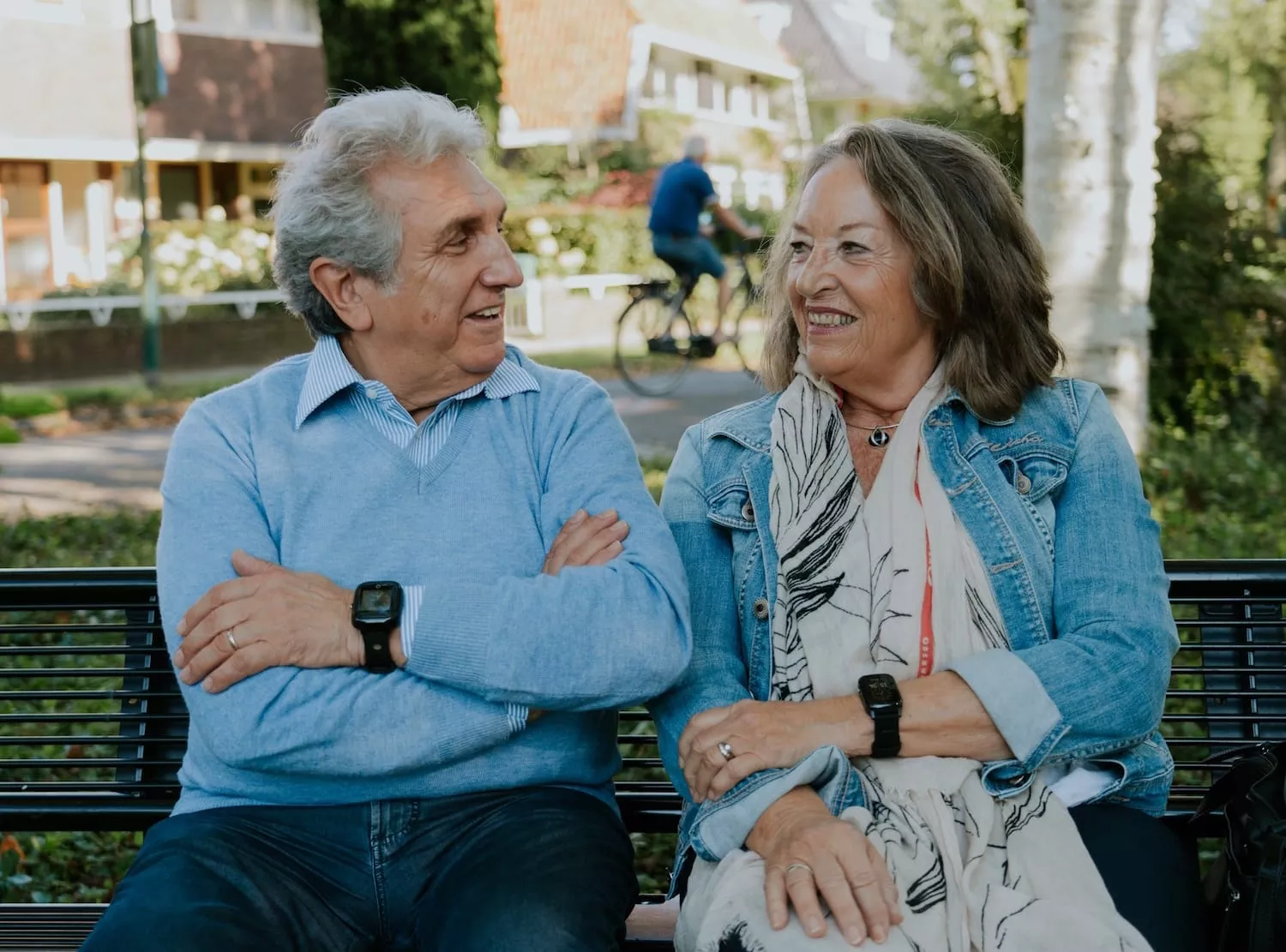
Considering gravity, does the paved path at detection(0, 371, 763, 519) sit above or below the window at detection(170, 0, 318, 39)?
below

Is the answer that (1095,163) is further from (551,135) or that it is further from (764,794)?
(551,135)

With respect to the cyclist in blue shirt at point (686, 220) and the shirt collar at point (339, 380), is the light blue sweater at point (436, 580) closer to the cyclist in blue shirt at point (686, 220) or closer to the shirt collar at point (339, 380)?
the shirt collar at point (339, 380)

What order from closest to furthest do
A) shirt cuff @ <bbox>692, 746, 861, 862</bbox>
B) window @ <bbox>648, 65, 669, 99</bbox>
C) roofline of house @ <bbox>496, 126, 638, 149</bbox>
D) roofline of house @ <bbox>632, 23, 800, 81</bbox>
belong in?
shirt cuff @ <bbox>692, 746, 861, 862</bbox>
roofline of house @ <bbox>496, 126, 638, 149</bbox>
roofline of house @ <bbox>632, 23, 800, 81</bbox>
window @ <bbox>648, 65, 669, 99</bbox>

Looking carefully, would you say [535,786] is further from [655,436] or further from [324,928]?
[655,436]

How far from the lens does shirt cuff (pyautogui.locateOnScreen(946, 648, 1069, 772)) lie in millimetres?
2471

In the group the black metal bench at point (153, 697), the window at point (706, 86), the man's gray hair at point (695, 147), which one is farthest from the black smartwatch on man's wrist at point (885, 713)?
the window at point (706, 86)

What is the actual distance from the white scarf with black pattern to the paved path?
651 cm

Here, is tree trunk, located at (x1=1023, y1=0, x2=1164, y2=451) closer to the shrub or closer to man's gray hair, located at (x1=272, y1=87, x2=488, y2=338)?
man's gray hair, located at (x1=272, y1=87, x2=488, y2=338)

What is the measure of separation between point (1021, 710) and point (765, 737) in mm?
428

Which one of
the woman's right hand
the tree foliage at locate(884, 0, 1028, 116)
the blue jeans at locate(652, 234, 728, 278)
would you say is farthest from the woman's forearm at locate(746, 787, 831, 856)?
the blue jeans at locate(652, 234, 728, 278)

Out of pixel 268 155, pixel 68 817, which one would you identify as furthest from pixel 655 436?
pixel 268 155

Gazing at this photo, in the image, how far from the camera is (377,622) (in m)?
2.48

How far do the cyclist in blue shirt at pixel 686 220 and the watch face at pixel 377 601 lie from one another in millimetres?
10959

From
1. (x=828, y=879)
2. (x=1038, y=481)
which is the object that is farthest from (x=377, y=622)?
(x=1038, y=481)
